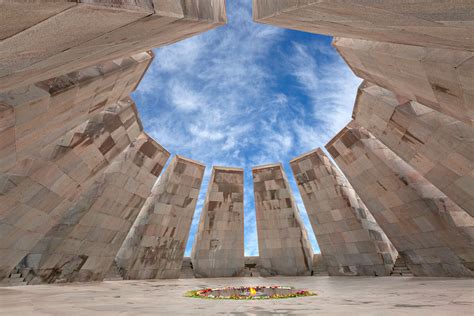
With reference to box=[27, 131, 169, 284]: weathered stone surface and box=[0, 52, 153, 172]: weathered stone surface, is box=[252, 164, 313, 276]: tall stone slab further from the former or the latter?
box=[0, 52, 153, 172]: weathered stone surface

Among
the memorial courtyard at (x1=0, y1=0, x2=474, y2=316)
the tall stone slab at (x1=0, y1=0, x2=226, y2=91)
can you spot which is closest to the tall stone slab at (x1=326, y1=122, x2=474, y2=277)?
the memorial courtyard at (x1=0, y1=0, x2=474, y2=316)

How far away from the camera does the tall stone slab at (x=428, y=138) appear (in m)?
8.37

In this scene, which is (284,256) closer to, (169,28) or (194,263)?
(194,263)

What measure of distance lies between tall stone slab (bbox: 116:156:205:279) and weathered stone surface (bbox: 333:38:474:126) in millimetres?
10708

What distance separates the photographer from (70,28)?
2.88 meters

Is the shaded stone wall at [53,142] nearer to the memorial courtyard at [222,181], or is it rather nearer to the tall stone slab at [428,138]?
the memorial courtyard at [222,181]

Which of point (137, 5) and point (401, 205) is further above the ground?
point (401, 205)

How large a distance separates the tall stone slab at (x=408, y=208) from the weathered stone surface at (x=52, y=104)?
10034mm

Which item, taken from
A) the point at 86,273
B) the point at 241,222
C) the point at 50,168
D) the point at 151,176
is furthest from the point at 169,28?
the point at 241,222

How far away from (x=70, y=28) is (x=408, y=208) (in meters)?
13.6

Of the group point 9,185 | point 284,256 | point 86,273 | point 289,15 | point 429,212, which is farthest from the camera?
point 284,256

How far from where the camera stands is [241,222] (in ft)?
58.0

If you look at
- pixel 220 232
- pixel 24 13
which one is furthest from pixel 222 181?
pixel 24 13

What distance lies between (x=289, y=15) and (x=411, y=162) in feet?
26.6
